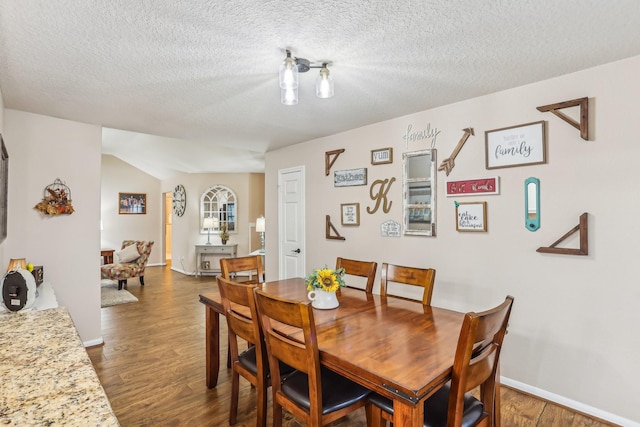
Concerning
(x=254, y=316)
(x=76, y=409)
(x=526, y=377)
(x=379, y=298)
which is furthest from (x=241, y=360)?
(x=526, y=377)

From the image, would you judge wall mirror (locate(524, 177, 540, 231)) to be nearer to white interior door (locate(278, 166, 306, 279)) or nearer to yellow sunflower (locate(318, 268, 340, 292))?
yellow sunflower (locate(318, 268, 340, 292))

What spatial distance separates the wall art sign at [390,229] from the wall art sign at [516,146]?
1.00 meters

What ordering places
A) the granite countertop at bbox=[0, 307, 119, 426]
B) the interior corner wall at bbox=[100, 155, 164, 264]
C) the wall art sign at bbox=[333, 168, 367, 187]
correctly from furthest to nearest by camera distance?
1. the interior corner wall at bbox=[100, 155, 164, 264]
2. the wall art sign at bbox=[333, 168, 367, 187]
3. the granite countertop at bbox=[0, 307, 119, 426]

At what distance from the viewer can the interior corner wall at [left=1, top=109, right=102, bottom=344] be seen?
2984 millimetres

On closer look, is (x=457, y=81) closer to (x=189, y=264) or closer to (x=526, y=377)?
(x=526, y=377)

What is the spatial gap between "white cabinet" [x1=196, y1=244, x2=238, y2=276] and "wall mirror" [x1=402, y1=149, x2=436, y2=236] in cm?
504

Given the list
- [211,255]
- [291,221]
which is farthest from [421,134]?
[211,255]

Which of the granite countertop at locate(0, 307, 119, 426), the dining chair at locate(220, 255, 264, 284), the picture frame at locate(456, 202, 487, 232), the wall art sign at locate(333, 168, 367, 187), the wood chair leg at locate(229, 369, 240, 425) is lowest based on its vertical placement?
the wood chair leg at locate(229, 369, 240, 425)

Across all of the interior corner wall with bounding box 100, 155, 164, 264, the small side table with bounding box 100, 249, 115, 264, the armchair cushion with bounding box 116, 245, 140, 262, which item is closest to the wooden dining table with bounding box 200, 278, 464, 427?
the armchair cushion with bounding box 116, 245, 140, 262

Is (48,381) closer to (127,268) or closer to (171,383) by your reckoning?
(171,383)

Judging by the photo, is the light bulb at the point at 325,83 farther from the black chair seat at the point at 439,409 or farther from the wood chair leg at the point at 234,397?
the wood chair leg at the point at 234,397

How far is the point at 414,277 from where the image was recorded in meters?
2.36

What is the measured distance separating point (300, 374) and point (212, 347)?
1087 millimetres

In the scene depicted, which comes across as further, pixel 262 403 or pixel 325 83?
pixel 325 83
